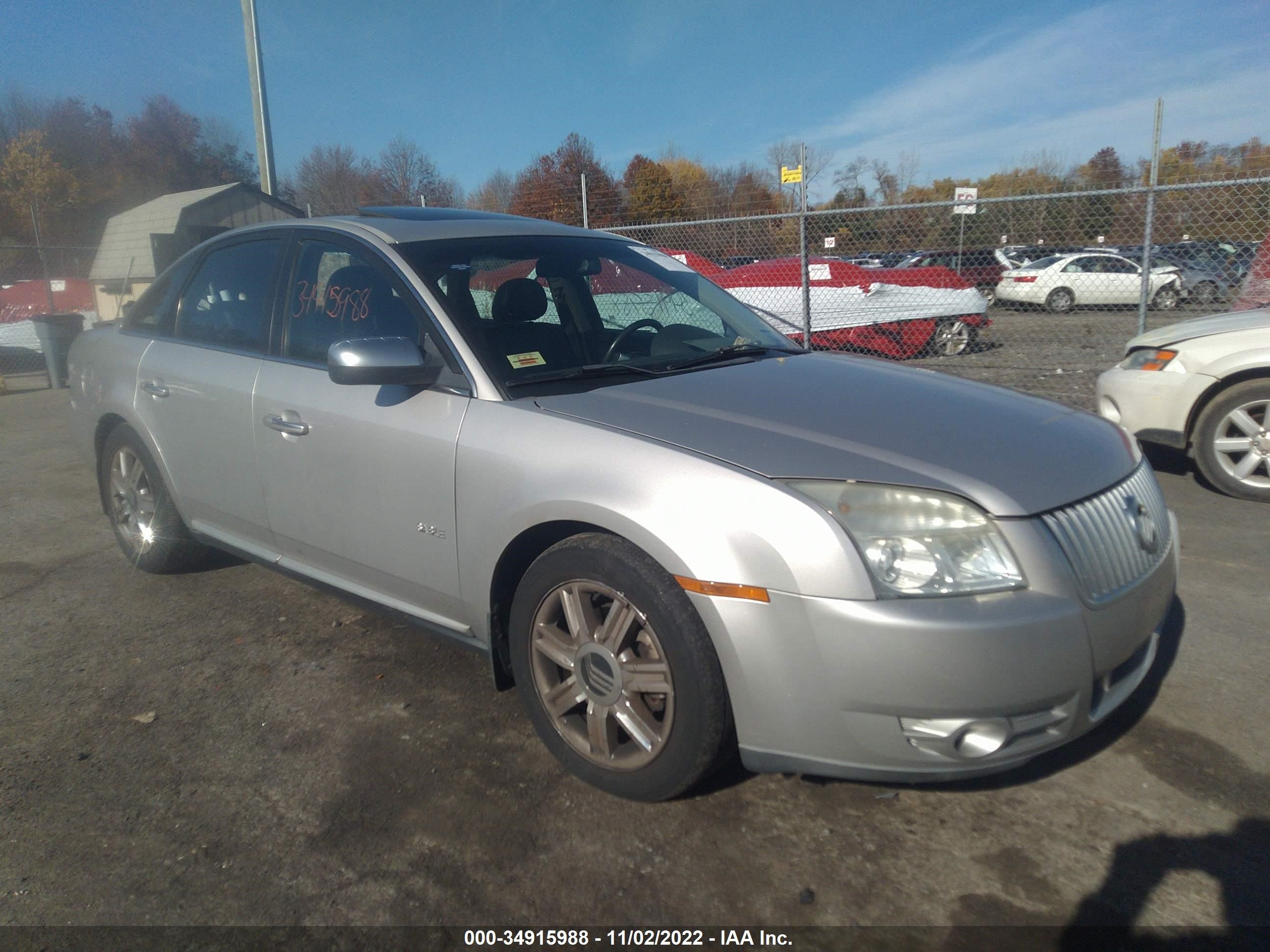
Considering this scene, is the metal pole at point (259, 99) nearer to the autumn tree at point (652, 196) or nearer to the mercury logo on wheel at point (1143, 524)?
the autumn tree at point (652, 196)

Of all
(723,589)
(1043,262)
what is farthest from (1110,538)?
(1043,262)

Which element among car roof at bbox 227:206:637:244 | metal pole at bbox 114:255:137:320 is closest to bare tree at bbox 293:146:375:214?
metal pole at bbox 114:255:137:320

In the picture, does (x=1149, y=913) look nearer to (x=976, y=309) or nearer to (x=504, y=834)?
(x=504, y=834)

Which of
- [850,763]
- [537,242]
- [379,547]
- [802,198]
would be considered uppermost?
[802,198]

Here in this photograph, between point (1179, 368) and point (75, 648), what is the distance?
6218 millimetres

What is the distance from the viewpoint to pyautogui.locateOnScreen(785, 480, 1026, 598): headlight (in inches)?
83.7

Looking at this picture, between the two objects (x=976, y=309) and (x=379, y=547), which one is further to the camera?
(x=976, y=309)

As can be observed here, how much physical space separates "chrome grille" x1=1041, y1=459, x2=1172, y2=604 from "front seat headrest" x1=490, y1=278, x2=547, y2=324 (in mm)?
1903

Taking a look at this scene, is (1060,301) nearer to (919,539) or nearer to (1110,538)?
(1110,538)

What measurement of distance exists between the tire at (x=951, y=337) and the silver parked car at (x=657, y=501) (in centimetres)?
790

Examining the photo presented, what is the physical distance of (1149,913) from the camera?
6.84 ft

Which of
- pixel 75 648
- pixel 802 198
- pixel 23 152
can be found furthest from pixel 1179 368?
pixel 23 152

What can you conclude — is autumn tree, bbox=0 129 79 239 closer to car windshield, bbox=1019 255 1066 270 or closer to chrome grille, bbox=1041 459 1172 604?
car windshield, bbox=1019 255 1066 270

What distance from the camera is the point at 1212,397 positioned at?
549 cm
